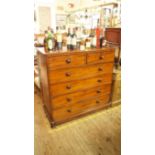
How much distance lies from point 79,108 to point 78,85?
37 centimetres

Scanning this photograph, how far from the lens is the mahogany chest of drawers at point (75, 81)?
2.00 m

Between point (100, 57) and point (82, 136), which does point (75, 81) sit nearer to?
point (100, 57)

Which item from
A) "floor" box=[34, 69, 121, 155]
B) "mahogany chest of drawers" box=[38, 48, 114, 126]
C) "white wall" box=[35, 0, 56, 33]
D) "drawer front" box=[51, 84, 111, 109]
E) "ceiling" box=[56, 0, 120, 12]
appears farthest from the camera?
"ceiling" box=[56, 0, 120, 12]

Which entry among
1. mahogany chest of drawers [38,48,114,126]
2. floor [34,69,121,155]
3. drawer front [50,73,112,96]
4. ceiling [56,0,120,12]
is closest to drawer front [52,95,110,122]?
mahogany chest of drawers [38,48,114,126]

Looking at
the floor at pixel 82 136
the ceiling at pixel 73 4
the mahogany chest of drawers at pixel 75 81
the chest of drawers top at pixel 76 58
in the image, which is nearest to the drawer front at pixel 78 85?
the mahogany chest of drawers at pixel 75 81

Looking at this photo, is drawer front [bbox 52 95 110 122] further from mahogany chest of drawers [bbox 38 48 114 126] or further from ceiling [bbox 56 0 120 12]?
ceiling [bbox 56 0 120 12]

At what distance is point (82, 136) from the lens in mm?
2078

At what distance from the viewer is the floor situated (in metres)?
1.86

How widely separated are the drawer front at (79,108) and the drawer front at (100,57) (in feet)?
1.94

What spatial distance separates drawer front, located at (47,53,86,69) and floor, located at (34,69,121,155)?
0.86 m

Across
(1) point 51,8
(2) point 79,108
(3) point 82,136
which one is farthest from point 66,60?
(1) point 51,8
